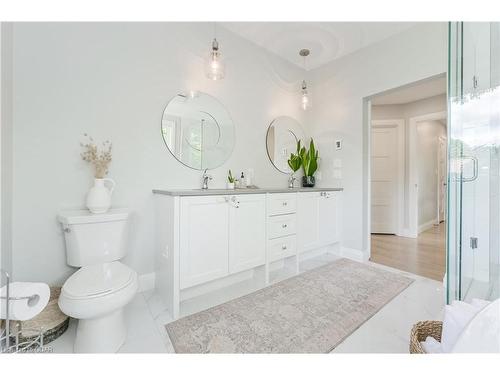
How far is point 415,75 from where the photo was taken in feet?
7.28

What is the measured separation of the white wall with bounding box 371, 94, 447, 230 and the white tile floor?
2.25 metres


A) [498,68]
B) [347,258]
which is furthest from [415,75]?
[347,258]

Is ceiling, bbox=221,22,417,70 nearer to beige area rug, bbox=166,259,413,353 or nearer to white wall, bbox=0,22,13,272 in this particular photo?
white wall, bbox=0,22,13,272

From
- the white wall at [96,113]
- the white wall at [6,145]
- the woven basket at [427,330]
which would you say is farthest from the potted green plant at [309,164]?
the white wall at [6,145]

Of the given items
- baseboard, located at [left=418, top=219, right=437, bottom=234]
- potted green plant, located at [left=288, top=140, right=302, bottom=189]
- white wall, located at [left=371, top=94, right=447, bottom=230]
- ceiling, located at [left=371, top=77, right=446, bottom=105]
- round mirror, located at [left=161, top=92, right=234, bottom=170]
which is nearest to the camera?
round mirror, located at [left=161, top=92, right=234, bottom=170]

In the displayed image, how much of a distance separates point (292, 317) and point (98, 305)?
1157 mm

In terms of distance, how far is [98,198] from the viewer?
154 cm

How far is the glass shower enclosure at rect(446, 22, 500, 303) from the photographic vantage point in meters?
1.15

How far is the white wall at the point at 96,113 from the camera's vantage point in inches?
57.9

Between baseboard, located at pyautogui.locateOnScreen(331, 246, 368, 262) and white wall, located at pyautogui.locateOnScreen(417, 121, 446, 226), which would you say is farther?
white wall, located at pyautogui.locateOnScreen(417, 121, 446, 226)

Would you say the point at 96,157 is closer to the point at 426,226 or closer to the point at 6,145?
the point at 6,145

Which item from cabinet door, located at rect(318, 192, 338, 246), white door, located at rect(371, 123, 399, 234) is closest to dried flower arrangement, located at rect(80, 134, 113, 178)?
cabinet door, located at rect(318, 192, 338, 246)

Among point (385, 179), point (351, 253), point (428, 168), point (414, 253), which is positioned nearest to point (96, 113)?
point (351, 253)
